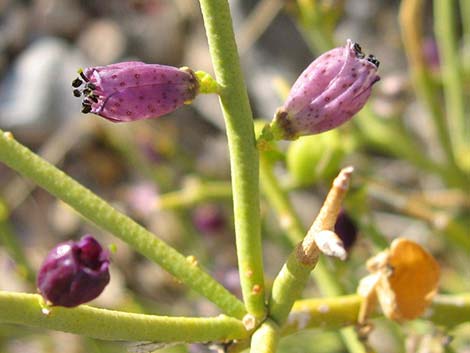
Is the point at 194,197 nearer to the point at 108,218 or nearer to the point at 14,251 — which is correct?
the point at 14,251

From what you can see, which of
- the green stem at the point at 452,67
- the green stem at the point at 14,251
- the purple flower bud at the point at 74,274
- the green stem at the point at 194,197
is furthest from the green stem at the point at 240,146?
the green stem at the point at 452,67

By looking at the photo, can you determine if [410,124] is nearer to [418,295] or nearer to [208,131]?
[208,131]

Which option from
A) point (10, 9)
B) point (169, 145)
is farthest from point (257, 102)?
point (10, 9)

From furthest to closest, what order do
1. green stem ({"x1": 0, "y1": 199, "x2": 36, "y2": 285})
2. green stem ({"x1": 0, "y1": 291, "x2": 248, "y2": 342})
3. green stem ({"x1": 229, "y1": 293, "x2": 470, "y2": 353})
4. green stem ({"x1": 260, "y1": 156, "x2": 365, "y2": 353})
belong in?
green stem ({"x1": 0, "y1": 199, "x2": 36, "y2": 285}) → green stem ({"x1": 260, "y1": 156, "x2": 365, "y2": 353}) → green stem ({"x1": 229, "y1": 293, "x2": 470, "y2": 353}) → green stem ({"x1": 0, "y1": 291, "x2": 248, "y2": 342})

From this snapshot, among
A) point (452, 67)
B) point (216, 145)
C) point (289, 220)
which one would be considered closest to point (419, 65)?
point (452, 67)

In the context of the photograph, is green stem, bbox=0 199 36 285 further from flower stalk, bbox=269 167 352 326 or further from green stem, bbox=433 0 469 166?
green stem, bbox=433 0 469 166

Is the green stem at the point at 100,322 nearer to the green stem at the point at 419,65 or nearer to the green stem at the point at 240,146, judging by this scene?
the green stem at the point at 240,146

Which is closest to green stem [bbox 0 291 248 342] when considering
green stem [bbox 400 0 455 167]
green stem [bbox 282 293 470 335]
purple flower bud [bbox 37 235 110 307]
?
purple flower bud [bbox 37 235 110 307]
